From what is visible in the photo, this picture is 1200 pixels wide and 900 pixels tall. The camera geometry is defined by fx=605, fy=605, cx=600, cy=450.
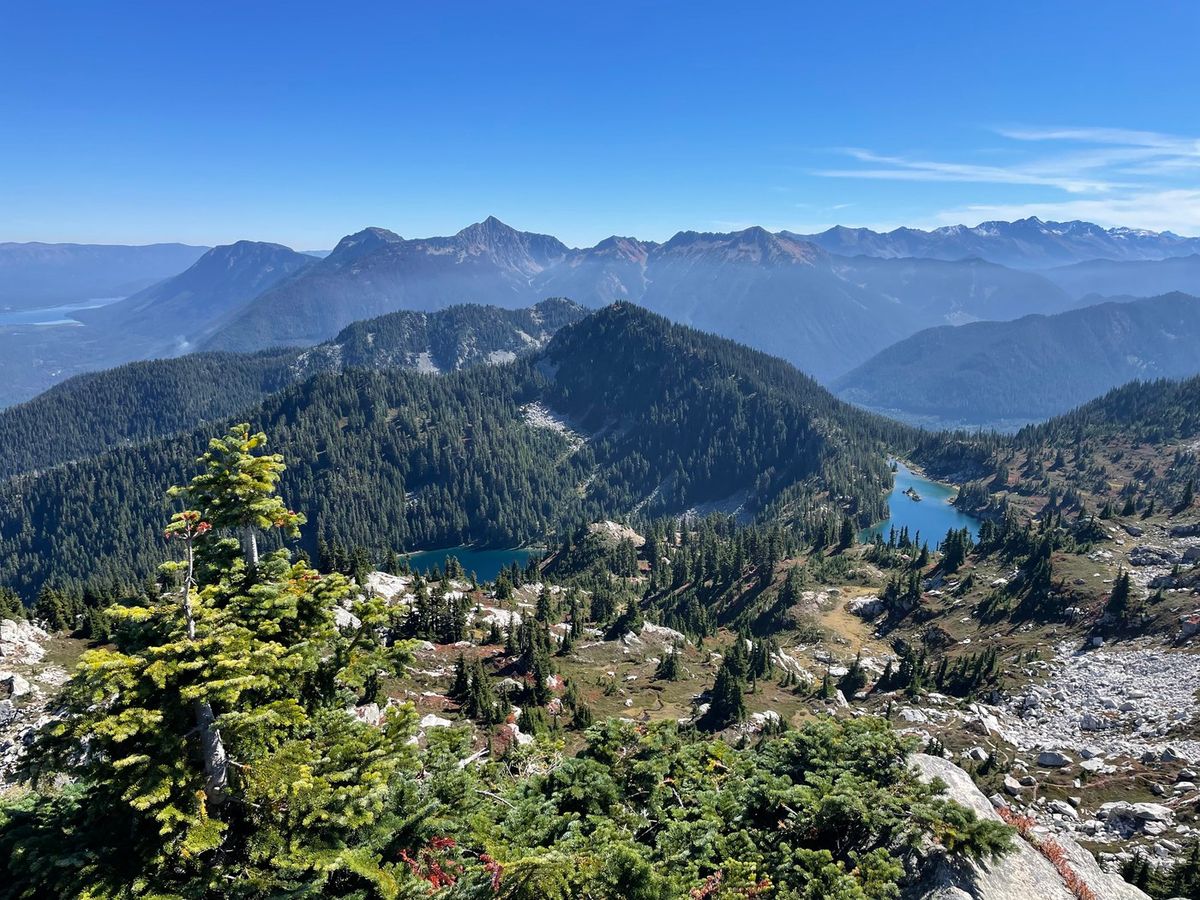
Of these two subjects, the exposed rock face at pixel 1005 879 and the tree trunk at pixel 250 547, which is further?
the exposed rock face at pixel 1005 879

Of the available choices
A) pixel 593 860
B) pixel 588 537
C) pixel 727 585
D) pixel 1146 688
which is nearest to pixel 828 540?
pixel 727 585

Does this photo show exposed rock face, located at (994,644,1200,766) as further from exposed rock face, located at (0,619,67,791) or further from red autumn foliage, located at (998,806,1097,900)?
exposed rock face, located at (0,619,67,791)

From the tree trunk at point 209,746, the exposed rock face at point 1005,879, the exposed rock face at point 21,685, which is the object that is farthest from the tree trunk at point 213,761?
the exposed rock face at point 21,685

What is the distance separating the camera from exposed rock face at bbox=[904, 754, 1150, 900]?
21.5m

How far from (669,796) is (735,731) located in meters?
46.1

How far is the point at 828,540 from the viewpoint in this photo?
176 m

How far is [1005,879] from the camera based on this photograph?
22.4 meters

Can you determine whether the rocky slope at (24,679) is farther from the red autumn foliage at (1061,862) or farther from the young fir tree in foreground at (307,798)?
the red autumn foliage at (1061,862)

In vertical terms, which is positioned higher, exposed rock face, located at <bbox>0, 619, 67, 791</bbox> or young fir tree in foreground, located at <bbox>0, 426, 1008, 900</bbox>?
young fir tree in foreground, located at <bbox>0, 426, 1008, 900</bbox>

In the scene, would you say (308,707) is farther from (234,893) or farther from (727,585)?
(727,585)

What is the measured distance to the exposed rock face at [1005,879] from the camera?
70.6 feet

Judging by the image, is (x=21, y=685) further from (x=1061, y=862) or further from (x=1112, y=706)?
(x=1112, y=706)

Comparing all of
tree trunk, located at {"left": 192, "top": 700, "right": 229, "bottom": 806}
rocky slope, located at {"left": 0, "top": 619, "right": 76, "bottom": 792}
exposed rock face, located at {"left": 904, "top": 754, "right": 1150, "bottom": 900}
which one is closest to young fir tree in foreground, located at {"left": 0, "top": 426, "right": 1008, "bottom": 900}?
tree trunk, located at {"left": 192, "top": 700, "right": 229, "bottom": 806}

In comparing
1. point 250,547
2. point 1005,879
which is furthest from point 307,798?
point 1005,879
